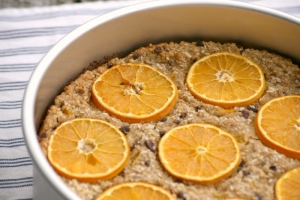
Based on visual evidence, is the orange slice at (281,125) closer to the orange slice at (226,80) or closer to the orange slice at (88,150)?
the orange slice at (226,80)

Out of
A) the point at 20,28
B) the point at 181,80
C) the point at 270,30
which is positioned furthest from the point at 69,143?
the point at 20,28

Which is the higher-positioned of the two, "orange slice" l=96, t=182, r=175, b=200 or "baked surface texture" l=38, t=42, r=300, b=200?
"baked surface texture" l=38, t=42, r=300, b=200

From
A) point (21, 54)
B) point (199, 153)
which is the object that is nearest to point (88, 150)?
point (199, 153)

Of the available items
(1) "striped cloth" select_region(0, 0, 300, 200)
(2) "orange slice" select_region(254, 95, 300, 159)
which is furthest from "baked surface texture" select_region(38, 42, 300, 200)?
(1) "striped cloth" select_region(0, 0, 300, 200)

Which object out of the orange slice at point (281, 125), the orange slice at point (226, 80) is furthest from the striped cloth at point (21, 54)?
the orange slice at point (281, 125)

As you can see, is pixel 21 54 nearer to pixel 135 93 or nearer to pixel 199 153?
pixel 135 93

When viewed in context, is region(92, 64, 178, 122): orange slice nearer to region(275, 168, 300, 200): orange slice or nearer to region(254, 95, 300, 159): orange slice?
region(254, 95, 300, 159): orange slice

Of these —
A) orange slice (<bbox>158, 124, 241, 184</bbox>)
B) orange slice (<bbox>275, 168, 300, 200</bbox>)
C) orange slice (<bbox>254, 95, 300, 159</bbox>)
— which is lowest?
orange slice (<bbox>158, 124, 241, 184</bbox>)

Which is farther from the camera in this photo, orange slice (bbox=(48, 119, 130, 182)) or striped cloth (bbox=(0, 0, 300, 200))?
striped cloth (bbox=(0, 0, 300, 200))
